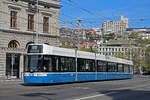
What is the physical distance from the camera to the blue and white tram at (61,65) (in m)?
22.9

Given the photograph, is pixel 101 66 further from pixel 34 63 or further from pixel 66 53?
pixel 34 63

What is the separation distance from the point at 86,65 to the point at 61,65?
5.05 meters

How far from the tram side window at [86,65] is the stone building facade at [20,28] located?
33.3 feet

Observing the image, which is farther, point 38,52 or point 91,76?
point 91,76

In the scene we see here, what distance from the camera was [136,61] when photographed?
251 feet

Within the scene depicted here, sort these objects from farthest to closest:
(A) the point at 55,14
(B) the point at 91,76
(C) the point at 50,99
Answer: (A) the point at 55,14, (B) the point at 91,76, (C) the point at 50,99

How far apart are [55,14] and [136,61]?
37.3 metres

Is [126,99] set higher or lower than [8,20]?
lower

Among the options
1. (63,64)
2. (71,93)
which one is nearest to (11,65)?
(63,64)

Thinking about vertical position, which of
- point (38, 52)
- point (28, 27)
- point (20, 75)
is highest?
point (28, 27)

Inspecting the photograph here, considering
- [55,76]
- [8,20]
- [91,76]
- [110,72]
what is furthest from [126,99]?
[8,20]

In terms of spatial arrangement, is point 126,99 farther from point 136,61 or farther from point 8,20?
point 136,61

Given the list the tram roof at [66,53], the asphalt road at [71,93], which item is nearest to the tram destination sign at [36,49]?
the tram roof at [66,53]

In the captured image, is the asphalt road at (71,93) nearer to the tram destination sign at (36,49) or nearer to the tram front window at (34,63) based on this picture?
the tram front window at (34,63)
